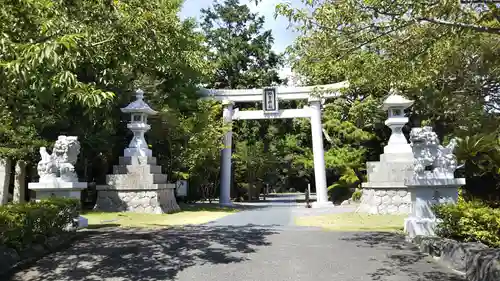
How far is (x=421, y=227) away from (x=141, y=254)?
5120 mm

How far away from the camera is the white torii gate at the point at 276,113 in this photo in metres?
20.3

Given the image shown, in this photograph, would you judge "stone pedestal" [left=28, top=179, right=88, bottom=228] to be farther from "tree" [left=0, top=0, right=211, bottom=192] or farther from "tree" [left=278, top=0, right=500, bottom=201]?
"tree" [left=278, top=0, right=500, bottom=201]

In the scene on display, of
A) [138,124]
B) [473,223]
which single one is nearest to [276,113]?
[138,124]

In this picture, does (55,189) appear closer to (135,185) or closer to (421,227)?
(135,185)

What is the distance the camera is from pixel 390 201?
1395 cm

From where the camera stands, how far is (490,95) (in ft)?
28.4

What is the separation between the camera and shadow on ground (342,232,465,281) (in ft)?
18.7

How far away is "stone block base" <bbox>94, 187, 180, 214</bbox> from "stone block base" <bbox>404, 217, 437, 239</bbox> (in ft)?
30.0

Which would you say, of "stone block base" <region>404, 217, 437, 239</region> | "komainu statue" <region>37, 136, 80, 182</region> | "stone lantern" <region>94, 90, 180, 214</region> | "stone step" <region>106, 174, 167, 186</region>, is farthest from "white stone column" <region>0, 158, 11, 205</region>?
"stone block base" <region>404, 217, 437, 239</region>

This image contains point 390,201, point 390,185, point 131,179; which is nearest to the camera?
point 390,185

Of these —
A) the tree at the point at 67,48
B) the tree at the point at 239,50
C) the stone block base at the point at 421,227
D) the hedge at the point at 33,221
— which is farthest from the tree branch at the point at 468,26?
the tree at the point at 239,50

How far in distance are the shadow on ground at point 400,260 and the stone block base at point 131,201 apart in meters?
8.15

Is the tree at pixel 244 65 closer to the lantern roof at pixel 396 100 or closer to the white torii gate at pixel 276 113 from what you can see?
the white torii gate at pixel 276 113

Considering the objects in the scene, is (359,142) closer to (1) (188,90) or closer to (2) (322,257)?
(1) (188,90)
